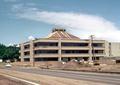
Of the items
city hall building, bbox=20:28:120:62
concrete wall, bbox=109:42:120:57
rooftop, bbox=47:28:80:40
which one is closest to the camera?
city hall building, bbox=20:28:120:62

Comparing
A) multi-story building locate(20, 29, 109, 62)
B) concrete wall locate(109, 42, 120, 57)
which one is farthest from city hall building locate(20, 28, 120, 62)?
concrete wall locate(109, 42, 120, 57)

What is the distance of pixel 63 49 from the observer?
143125mm

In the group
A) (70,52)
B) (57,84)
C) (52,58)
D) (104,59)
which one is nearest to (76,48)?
(70,52)

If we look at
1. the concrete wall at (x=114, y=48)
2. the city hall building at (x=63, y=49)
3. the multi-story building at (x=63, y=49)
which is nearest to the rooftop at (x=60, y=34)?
the city hall building at (x=63, y=49)

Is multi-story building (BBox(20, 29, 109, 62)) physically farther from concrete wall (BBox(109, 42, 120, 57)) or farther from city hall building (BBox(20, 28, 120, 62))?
concrete wall (BBox(109, 42, 120, 57))

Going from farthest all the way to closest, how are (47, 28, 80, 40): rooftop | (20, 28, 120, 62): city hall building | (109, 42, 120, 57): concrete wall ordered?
(109, 42, 120, 57): concrete wall < (47, 28, 80, 40): rooftop < (20, 28, 120, 62): city hall building

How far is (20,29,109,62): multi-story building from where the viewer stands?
139625 mm

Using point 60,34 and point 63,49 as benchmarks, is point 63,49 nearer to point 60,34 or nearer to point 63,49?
point 63,49

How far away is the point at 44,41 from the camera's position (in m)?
139

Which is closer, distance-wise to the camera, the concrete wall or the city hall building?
the city hall building

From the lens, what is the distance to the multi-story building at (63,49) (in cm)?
13962

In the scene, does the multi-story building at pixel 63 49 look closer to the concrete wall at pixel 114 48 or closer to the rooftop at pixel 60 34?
the rooftop at pixel 60 34

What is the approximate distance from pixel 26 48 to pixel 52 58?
21179 mm

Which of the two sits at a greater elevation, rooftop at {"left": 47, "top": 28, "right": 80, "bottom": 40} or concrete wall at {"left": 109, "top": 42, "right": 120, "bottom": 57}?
rooftop at {"left": 47, "top": 28, "right": 80, "bottom": 40}
